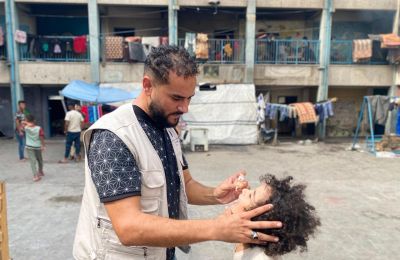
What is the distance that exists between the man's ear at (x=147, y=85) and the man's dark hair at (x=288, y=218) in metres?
0.74

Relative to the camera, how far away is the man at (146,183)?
4.21 ft

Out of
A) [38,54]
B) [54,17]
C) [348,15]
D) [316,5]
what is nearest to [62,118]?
[38,54]

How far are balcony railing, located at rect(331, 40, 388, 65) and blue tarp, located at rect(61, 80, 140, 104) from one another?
30.3 feet

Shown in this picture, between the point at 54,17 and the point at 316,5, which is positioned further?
the point at 54,17

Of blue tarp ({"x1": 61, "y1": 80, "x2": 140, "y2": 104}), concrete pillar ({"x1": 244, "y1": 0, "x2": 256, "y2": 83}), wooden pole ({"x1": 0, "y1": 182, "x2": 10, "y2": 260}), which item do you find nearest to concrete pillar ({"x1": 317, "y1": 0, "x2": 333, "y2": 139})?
concrete pillar ({"x1": 244, "y1": 0, "x2": 256, "y2": 83})

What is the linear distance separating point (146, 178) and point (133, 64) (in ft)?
42.6

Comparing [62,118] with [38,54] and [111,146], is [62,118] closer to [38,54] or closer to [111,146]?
[38,54]

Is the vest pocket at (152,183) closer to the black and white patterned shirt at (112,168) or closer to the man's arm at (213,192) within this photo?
the black and white patterned shirt at (112,168)

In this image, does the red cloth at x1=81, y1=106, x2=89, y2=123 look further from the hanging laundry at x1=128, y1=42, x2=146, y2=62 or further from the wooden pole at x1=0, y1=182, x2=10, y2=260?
the wooden pole at x1=0, y1=182, x2=10, y2=260

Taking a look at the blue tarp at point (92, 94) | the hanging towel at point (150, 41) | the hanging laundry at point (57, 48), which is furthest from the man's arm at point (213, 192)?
the hanging laundry at point (57, 48)

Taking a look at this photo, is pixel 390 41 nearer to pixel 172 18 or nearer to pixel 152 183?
pixel 172 18

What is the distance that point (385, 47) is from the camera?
46.4 feet

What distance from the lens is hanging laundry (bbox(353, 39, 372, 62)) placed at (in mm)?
14336

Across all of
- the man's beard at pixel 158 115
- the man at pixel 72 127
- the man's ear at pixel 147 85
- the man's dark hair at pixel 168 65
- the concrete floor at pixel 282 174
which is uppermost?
the man's dark hair at pixel 168 65
